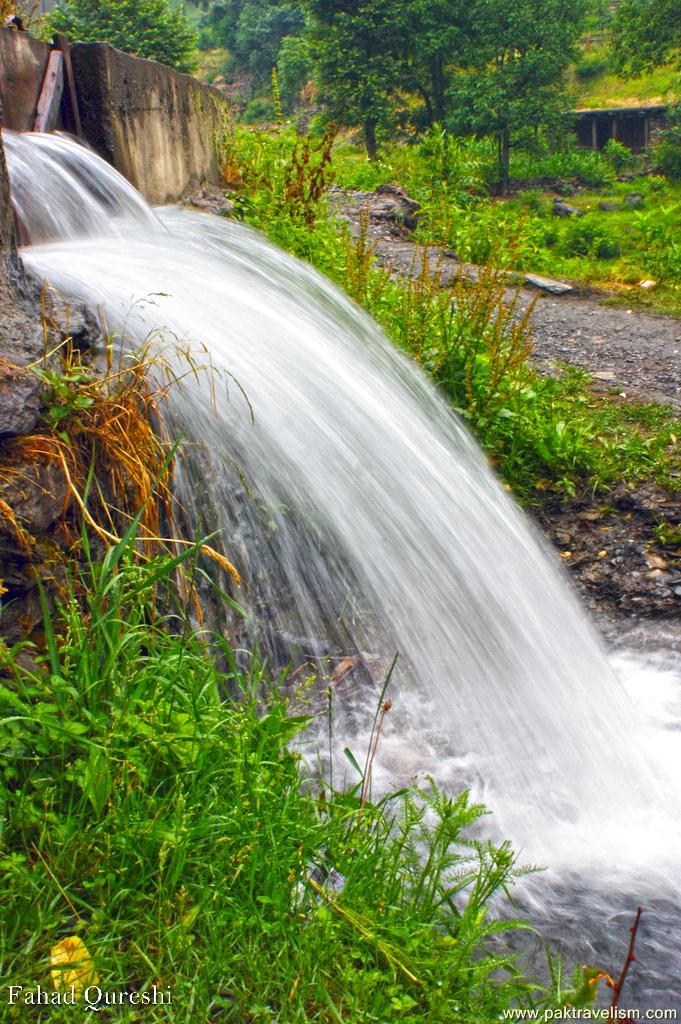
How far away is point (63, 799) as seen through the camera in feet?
6.73

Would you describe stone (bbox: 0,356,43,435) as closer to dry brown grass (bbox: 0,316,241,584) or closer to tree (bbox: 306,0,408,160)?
dry brown grass (bbox: 0,316,241,584)

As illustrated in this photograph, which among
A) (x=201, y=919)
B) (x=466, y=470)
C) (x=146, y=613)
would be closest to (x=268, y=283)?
(x=466, y=470)

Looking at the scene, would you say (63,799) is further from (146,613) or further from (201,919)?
(146,613)

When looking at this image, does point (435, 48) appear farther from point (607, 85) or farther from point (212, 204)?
point (212, 204)

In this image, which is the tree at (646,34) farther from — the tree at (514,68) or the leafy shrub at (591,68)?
the leafy shrub at (591,68)

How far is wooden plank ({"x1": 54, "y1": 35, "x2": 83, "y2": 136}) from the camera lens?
18.5 feet

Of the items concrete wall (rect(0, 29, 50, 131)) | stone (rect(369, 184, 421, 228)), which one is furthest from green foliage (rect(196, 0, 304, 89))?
concrete wall (rect(0, 29, 50, 131))

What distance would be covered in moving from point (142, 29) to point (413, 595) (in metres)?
29.8

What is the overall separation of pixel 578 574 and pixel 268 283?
2290mm

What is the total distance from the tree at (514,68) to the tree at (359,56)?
203cm

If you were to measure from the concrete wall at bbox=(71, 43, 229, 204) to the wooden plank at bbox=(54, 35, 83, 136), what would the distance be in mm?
39

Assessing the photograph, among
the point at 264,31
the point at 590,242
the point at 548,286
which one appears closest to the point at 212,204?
the point at 548,286

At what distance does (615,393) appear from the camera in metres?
6.12

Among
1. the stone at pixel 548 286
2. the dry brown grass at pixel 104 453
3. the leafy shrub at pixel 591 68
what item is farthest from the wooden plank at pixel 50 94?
the leafy shrub at pixel 591 68
